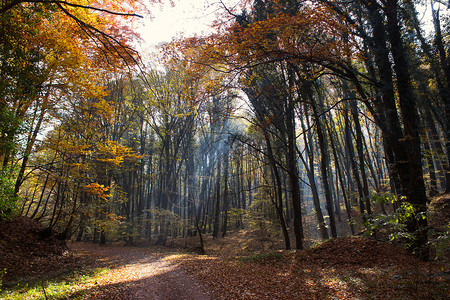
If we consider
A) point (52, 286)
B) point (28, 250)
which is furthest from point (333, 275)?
point (28, 250)

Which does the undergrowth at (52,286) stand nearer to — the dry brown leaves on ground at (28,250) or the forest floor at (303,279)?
the forest floor at (303,279)

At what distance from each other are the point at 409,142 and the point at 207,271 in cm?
724

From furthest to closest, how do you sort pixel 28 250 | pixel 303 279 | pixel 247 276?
pixel 28 250 → pixel 247 276 → pixel 303 279

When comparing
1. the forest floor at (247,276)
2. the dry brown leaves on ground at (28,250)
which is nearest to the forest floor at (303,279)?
the forest floor at (247,276)

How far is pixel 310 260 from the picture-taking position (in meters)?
7.57

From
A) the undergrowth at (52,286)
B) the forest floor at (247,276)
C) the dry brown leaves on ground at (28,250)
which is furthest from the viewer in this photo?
the dry brown leaves on ground at (28,250)

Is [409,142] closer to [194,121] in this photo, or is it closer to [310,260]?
[310,260]

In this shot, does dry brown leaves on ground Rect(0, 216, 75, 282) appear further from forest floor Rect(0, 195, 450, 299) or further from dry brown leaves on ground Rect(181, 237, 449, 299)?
dry brown leaves on ground Rect(181, 237, 449, 299)

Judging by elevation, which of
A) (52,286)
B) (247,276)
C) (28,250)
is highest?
(28,250)

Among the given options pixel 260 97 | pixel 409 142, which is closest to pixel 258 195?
pixel 260 97

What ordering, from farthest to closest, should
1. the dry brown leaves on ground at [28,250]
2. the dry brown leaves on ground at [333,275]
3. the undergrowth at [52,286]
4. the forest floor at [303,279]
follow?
the dry brown leaves on ground at [28,250] < the undergrowth at [52,286] < the forest floor at [303,279] < the dry brown leaves on ground at [333,275]

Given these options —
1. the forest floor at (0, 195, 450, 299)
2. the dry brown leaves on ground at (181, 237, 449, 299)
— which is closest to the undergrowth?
the forest floor at (0, 195, 450, 299)

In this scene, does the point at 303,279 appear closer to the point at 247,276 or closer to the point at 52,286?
the point at 247,276

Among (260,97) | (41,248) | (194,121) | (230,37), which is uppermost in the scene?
(194,121)
